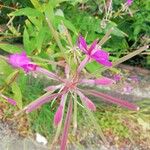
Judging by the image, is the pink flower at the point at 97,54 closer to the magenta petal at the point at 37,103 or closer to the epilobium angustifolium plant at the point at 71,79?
the epilobium angustifolium plant at the point at 71,79

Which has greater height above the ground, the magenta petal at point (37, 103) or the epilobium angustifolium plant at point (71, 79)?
the epilobium angustifolium plant at point (71, 79)

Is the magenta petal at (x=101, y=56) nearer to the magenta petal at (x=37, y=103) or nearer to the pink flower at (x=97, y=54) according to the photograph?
the pink flower at (x=97, y=54)

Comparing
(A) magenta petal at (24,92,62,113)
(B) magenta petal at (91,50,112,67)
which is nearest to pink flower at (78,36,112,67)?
(B) magenta petal at (91,50,112,67)

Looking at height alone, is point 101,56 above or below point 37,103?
above

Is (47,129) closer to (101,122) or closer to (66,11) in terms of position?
(101,122)

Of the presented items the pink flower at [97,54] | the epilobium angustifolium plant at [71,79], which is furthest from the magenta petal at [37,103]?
the pink flower at [97,54]

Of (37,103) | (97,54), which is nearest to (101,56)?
(97,54)

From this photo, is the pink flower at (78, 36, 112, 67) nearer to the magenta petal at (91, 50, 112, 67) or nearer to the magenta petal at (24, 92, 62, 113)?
the magenta petal at (91, 50, 112, 67)

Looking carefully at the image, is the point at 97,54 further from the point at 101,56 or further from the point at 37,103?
the point at 37,103

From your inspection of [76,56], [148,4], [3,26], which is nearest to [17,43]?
[3,26]

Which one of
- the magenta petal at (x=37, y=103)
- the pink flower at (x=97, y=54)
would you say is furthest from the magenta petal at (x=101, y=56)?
the magenta petal at (x=37, y=103)

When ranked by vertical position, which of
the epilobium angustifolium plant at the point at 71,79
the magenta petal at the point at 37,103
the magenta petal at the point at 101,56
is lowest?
the magenta petal at the point at 37,103
